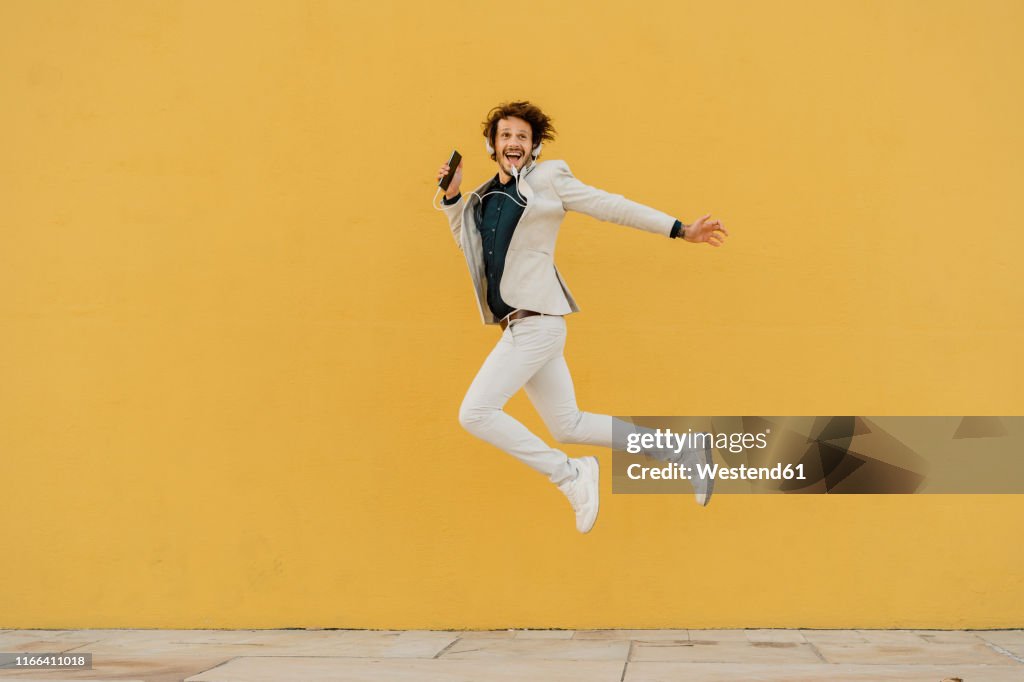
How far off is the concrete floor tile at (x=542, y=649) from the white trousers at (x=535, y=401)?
80cm

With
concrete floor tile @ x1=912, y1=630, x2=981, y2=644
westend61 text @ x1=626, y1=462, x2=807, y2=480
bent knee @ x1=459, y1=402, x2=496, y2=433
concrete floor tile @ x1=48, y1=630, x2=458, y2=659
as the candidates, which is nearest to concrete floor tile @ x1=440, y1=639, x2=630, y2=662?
concrete floor tile @ x1=48, y1=630, x2=458, y2=659

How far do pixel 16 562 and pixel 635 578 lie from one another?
9.06 feet

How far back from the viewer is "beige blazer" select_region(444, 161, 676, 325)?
3.82 metres

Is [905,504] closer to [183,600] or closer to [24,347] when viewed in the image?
[183,600]

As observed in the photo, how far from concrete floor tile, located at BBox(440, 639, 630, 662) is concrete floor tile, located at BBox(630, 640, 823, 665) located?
0.31 feet

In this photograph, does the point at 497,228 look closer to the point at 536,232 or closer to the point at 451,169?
the point at 536,232

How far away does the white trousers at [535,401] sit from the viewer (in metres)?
3.78

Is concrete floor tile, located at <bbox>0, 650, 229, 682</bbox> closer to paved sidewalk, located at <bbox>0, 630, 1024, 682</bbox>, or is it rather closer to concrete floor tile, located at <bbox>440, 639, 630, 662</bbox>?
paved sidewalk, located at <bbox>0, 630, 1024, 682</bbox>

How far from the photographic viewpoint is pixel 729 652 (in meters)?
4.23

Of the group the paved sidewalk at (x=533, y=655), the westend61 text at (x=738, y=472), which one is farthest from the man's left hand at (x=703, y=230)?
the paved sidewalk at (x=533, y=655)

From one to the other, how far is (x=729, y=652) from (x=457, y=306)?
1828mm

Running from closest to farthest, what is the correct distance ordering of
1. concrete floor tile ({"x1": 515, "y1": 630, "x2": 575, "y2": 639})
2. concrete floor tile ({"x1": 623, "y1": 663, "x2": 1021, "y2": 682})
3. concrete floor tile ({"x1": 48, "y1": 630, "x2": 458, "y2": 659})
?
1. concrete floor tile ({"x1": 623, "y1": 663, "x2": 1021, "y2": 682})
2. concrete floor tile ({"x1": 48, "y1": 630, "x2": 458, "y2": 659})
3. concrete floor tile ({"x1": 515, "y1": 630, "x2": 575, "y2": 639})

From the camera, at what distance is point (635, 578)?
4.69 meters

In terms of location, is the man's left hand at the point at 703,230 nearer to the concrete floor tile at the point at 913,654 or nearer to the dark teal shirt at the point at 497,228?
the dark teal shirt at the point at 497,228
